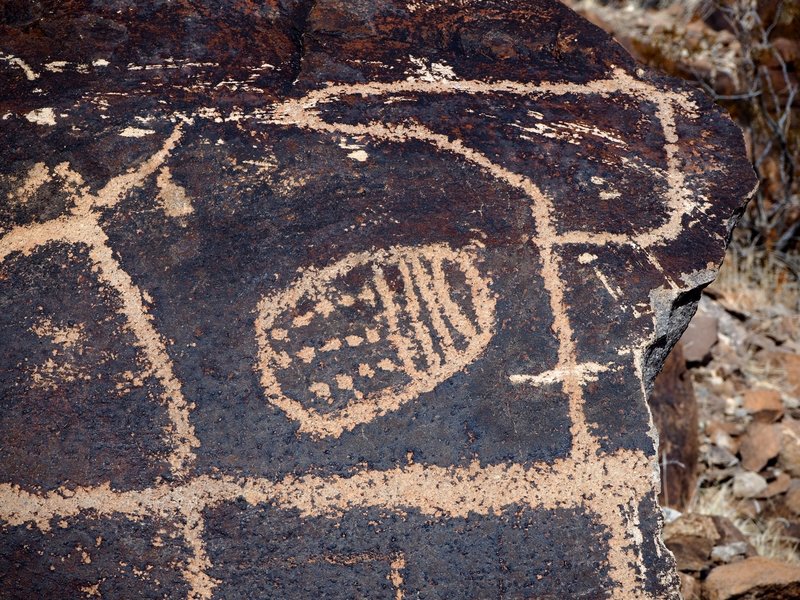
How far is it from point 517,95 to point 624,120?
0.25 metres

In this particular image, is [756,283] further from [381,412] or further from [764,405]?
[381,412]

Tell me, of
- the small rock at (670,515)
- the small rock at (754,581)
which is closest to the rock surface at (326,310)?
the small rock at (754,581)

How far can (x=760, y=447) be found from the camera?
8.04 ft

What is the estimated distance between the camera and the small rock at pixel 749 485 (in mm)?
2391

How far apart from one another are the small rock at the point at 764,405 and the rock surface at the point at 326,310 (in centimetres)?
118

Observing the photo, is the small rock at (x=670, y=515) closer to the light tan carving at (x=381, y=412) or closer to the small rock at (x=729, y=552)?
the small rock at (x=729, y=552)

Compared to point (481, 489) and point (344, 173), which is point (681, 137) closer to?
point (344, 173)

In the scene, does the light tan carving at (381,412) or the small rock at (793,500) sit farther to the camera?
the small rock at (793,500)

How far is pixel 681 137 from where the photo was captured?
1.73 m

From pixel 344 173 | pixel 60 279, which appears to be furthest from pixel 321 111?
pixel 60 279

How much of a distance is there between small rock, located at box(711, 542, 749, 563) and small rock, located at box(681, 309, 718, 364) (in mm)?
814

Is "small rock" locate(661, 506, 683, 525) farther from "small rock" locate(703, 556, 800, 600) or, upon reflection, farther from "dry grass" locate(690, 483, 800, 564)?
"small rock" locate(703, 556, 800, 600)

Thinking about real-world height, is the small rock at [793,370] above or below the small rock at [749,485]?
above

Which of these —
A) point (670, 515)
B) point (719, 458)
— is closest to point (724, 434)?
point (719, 458)
